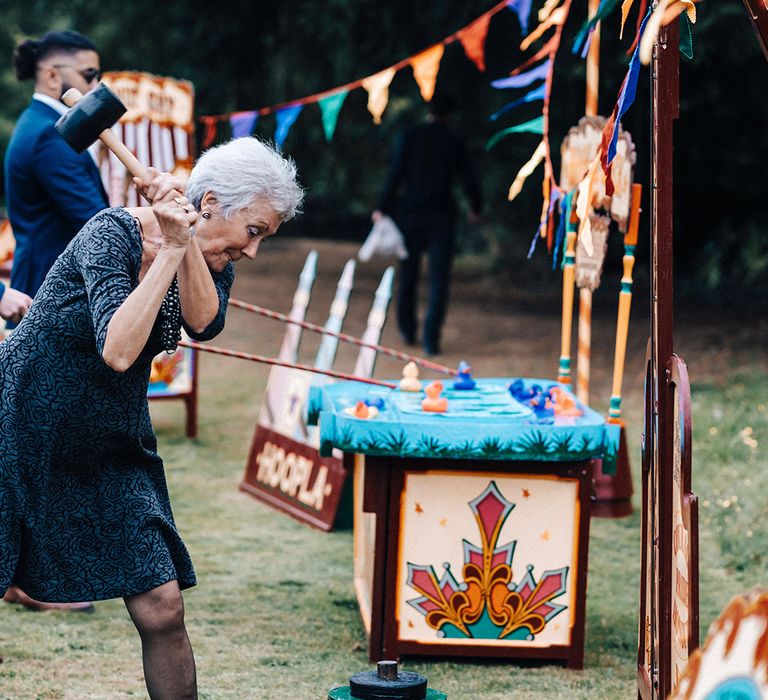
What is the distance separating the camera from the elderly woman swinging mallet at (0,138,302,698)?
2.75 metres

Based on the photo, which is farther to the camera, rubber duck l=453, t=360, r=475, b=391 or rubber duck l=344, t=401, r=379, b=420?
rubber duck l=453, t=360, r=475, b=391

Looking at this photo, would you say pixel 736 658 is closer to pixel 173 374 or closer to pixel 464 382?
pixel 464 382

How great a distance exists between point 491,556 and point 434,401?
1.70ft

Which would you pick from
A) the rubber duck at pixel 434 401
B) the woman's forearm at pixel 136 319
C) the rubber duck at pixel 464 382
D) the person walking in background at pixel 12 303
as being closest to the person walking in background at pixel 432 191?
the rubber duck at pixel 464 382

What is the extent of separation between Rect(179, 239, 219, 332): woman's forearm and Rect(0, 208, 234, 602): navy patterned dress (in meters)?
0.06

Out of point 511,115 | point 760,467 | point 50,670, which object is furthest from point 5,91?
point 50,670

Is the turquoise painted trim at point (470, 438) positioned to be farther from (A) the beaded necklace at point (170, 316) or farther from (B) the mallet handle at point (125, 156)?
(B) the mallet handle at point (125, 156)

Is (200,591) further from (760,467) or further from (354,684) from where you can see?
(760,467)

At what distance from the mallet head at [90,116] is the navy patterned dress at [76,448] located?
19cm

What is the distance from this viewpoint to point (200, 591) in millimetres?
4836

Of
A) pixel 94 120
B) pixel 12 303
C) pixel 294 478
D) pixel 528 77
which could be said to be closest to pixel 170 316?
pixel 94 120

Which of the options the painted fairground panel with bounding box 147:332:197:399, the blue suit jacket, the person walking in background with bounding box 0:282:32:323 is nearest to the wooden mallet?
the person walking in background with bounding box 0:282:32:323

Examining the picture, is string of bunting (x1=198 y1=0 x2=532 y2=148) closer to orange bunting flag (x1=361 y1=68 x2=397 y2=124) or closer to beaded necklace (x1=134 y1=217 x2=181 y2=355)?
orange bunting flag (x1=361 y1=68 x2=397 y2=124)

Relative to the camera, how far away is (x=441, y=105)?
9.70 m
